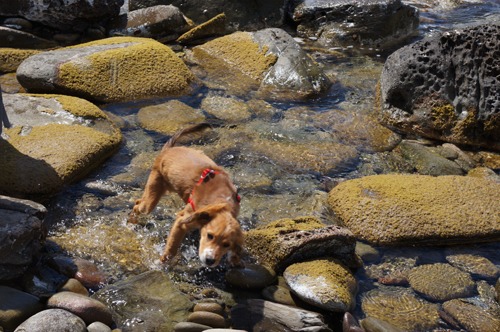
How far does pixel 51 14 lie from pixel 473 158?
751cm

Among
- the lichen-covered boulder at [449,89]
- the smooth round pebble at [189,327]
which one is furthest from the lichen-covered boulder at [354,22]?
the smooth round pebble at [189,327]

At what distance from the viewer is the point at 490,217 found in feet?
21.8

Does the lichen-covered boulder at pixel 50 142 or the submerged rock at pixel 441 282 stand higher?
the lichen-covered boulder at pixel 50 142

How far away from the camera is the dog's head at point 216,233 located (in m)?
4.87

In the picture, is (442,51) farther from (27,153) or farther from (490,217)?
(27,153)

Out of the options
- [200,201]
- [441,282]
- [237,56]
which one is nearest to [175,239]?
[200,201]

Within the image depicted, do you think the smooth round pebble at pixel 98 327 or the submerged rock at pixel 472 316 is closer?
the smooth round pebble at pixel 98 327

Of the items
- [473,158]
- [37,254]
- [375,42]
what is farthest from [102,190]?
[375,42]

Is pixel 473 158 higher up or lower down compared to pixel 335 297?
lower down

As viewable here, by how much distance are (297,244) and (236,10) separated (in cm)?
855

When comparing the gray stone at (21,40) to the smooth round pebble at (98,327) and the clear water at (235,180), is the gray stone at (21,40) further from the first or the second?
the smooth round pebble at (98,327)

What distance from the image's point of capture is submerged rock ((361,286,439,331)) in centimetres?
528

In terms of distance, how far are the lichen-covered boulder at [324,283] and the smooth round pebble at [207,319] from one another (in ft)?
2.45

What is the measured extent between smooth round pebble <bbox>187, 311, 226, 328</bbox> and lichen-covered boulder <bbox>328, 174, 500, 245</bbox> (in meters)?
2.07
